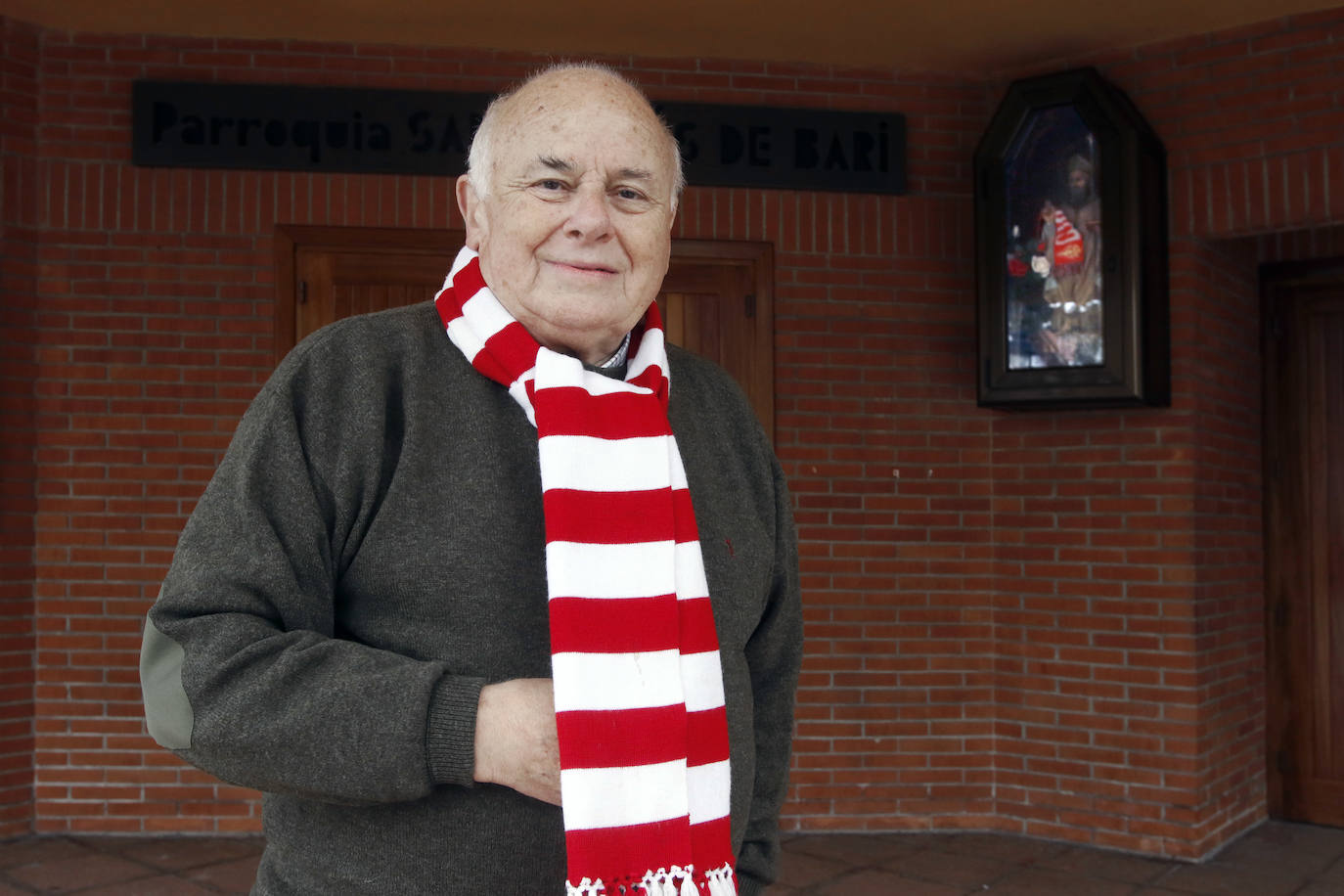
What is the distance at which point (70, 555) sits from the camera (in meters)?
4.67

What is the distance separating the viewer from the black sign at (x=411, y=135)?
15.5 ft

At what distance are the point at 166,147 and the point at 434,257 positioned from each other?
1166 millimetres

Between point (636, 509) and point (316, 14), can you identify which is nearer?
point (636, 509)

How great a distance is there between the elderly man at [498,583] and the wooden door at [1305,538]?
4415 millimetres

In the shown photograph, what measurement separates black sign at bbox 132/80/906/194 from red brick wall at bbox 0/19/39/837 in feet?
1.51

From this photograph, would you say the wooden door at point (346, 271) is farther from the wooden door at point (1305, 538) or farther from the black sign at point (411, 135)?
the wooden door at point (1305, 538)

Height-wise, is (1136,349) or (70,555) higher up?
(1136,349)

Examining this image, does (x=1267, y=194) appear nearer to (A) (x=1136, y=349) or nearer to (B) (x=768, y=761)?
Answer: (A) (x=1136, y=349)

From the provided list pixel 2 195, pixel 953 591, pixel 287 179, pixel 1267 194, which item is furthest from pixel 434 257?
pixel 1267 194

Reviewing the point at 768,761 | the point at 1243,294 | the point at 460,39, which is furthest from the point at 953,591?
the point at 768,761

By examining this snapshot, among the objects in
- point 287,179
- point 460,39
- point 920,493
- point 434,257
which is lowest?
point 920,493

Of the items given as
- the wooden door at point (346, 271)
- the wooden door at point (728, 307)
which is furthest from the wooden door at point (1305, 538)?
the wooden door at point (346, 271)

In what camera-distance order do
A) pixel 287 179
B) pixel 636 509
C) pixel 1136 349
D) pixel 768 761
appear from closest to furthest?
pixel 636 509
pixel 768 761
pixel 1136 349
pixel 287 179

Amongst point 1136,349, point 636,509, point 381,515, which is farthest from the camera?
point 1136,349
